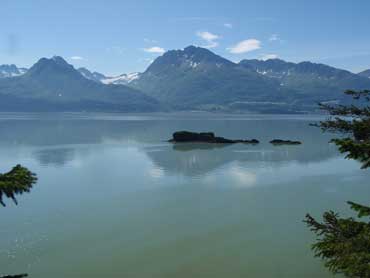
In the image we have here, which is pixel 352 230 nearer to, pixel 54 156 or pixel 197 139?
pixel 54 156

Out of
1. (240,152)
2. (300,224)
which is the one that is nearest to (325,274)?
(300,224)

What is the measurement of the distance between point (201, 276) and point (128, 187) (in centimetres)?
2608

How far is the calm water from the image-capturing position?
2344cm

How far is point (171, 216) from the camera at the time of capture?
3397 centimetres

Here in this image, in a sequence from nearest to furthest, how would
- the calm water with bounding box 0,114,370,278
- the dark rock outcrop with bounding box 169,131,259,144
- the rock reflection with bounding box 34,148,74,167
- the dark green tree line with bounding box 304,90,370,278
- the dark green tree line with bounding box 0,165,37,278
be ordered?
the dark green tree line with bounding box 0,165,37,278 < the dark green tree line with bounding box 304,90,370,278 < the calm water with bounding box 0,114,370,278 < the rock reflection with bounding box 34,148,74,167 < the dark rock outcrop with bounding box 169,131,259,144

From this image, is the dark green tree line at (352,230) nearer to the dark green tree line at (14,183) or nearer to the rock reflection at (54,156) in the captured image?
the dark green tree line at (14,183)

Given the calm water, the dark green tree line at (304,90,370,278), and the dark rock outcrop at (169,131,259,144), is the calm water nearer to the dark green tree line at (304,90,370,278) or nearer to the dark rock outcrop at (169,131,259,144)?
the dark green tree line at (304,90,370,278)

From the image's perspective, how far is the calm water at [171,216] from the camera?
23.4 metres

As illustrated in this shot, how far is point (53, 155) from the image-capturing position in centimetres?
7581

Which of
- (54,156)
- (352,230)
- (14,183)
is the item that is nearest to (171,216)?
(352,230)

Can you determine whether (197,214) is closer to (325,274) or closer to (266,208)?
(266,208)

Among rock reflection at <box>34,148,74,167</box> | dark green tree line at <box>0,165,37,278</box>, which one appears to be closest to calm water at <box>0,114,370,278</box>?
rock reflection at <box>34,148,74,167</box>

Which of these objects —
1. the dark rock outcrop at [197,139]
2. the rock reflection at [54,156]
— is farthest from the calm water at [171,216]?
the dark rock outcrop at [197,139]

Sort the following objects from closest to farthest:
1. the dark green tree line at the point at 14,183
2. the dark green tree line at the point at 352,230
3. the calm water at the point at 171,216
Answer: the dark green tree line at the point at 14,183, the dark green tree line at the point at 352,230, the calm water at the point at 171,216
